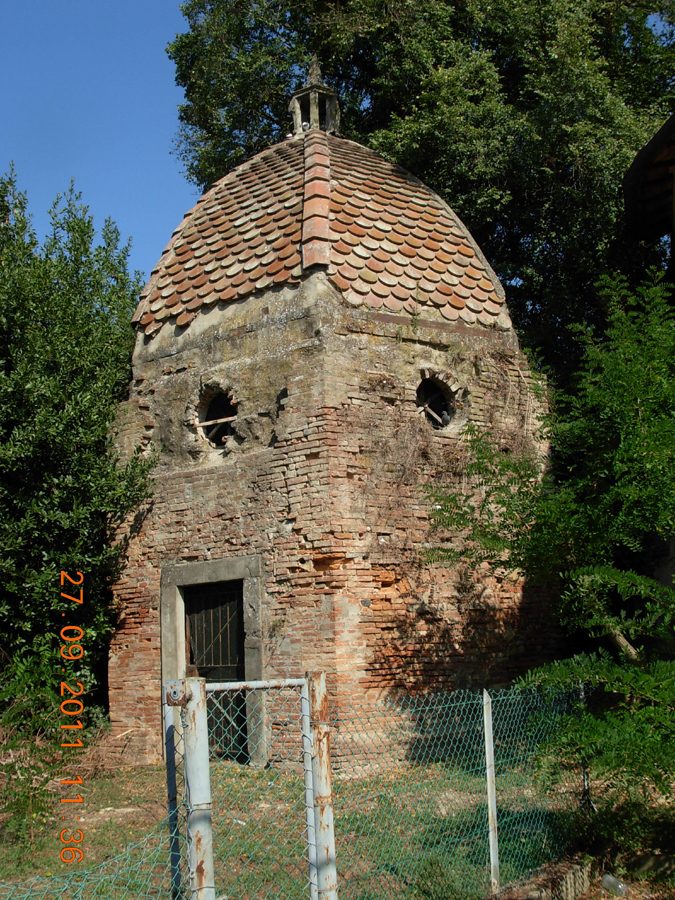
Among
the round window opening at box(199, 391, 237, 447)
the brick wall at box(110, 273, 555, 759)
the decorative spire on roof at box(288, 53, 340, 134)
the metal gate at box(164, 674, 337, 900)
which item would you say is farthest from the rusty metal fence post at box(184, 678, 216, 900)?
the decorative spire on roof at box(288, 53, 340, 134)

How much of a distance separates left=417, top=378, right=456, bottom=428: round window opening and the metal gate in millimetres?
3522

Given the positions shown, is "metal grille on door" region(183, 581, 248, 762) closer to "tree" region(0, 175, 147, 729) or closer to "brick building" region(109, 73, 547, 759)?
"brick building" region(109, 73, 547, 759)

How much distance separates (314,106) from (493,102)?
3.26m

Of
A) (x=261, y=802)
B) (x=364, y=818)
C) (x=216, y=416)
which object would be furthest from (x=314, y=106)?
(x=364, y=818)

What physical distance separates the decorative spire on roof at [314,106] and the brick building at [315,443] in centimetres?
137

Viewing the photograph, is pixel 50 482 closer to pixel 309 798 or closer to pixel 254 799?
pixel 254 799

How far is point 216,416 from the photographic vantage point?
11.1 metres

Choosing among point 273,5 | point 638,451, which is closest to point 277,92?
point 273,5

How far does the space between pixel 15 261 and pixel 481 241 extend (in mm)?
8220

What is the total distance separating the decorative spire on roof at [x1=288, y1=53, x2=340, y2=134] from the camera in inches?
512

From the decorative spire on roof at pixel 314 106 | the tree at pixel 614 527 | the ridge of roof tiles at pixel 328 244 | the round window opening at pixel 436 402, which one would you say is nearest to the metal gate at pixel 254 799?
the tree at pixel 614 527

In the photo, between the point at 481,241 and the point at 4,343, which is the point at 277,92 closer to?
the point at 481,241

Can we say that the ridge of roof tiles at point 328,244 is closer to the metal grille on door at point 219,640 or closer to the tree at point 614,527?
the tree at point 614,527

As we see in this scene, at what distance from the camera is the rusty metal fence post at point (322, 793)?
421 cm
